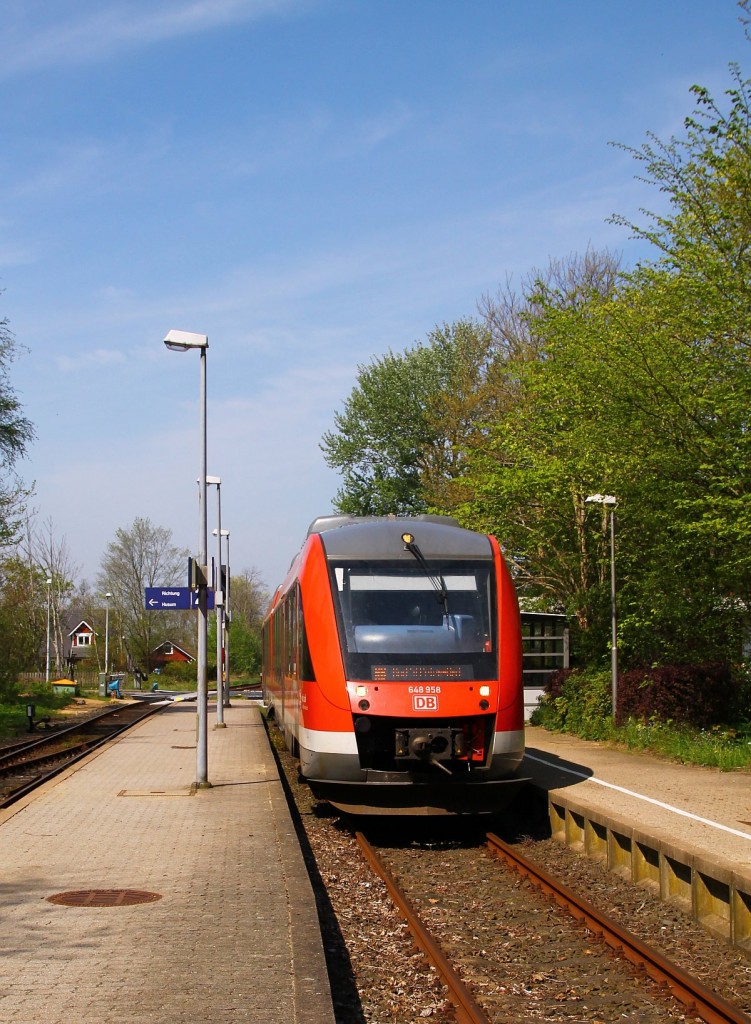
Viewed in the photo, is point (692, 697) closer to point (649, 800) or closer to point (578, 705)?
point (578, 705)

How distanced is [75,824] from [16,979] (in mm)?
5992

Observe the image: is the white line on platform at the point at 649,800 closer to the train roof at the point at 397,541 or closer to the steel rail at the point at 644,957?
the steel rail at the point at 644,957

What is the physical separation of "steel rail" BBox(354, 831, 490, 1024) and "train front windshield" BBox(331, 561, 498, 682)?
6.60 ft

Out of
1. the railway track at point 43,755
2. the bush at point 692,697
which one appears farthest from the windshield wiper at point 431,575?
the bush at point 692,697

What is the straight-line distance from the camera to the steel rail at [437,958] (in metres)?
6.11

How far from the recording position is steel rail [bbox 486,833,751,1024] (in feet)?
20.3

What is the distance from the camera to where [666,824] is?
11078 mm

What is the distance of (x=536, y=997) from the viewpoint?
664 cm

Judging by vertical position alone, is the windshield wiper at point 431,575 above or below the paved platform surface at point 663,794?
above

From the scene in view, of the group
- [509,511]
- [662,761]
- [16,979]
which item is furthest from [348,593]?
[509,511]

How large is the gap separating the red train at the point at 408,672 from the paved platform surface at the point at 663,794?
135 cm

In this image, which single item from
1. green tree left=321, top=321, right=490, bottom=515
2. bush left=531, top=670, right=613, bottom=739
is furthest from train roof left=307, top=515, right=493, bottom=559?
green tree left=321, top=321, right=490, bottom=515

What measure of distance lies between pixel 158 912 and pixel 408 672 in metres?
4.52

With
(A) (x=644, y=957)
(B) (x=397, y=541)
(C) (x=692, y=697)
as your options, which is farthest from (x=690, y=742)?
(A) (x=644, y=957)
